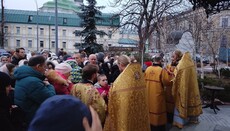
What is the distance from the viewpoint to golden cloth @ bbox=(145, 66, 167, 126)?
6.09m

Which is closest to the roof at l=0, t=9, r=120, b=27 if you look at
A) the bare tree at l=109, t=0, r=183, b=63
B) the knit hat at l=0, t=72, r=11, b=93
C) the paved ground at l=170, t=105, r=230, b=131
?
the bare tree at l=109, t=0, r=183, b=63

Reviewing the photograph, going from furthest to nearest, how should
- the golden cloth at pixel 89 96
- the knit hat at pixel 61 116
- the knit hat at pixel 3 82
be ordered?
the golden cloth at pixel 89 96 → the knit hat at pixel 3 82 → the knit hat at pixel 61 116

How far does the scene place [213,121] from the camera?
7551 mm

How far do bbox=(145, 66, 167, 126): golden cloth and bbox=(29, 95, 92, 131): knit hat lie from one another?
16.6 feet

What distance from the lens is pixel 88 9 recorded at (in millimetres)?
29250

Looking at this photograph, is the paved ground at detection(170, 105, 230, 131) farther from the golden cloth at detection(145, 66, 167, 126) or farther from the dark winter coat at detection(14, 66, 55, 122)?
the dark winter coat at detection(14, 66, 55, 122)

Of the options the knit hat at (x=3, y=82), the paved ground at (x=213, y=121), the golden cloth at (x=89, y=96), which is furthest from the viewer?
the paved ground at (x=213, y=121)

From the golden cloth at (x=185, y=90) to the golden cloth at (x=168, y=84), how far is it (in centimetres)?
27

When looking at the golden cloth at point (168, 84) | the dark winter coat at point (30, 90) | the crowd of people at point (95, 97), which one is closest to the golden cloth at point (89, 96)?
the crowd of people at point (95, 97)

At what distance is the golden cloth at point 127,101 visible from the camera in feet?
13.5

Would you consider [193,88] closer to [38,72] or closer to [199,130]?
[199,130]

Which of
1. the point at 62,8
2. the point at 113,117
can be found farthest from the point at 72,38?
the point at 113,117

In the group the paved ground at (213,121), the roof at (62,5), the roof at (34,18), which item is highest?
the roof at (62,5)

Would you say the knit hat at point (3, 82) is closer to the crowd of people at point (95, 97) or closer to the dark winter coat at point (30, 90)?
the crowd of people at point (95, 97)
